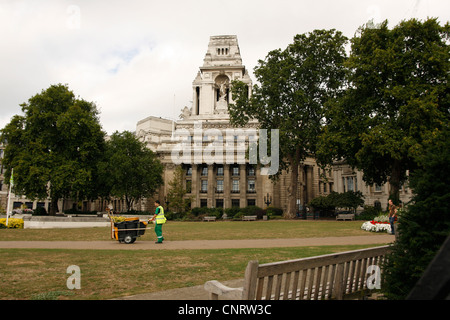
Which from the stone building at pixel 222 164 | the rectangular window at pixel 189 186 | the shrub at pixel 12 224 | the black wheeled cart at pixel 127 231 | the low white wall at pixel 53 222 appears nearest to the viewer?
the black wheeled cart at pixel 127 231

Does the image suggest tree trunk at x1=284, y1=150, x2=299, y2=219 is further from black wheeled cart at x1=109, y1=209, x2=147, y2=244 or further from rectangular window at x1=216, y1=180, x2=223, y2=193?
rectangular window at x1=216, y1=180, x2=223, y2=193

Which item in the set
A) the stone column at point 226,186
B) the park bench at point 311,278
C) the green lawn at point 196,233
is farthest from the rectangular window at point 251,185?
the park bench at point 311,278

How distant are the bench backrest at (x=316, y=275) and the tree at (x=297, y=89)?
31933 mm

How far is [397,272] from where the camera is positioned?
15.1 feet

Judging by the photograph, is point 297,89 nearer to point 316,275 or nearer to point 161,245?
point 161,245

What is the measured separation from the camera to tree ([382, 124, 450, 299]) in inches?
164

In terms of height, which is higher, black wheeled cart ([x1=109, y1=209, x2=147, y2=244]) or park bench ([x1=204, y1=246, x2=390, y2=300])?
park bench ([x1=204, y1=246, x2=390, y2=300])

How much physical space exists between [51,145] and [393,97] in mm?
38890

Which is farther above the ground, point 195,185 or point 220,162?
point 220,162

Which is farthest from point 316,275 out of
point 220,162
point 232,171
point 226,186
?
point 232,171

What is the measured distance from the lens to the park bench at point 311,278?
4031mm

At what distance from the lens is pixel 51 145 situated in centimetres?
4275

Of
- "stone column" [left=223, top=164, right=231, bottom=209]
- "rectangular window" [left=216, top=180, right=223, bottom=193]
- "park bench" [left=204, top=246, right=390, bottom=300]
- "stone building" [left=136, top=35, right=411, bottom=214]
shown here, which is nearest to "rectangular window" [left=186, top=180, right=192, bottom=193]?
"stone building" [left=136, top=35, right=411, bottom=214]

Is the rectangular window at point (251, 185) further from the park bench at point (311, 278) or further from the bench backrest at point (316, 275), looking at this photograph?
the park bench at point (311, 278)
